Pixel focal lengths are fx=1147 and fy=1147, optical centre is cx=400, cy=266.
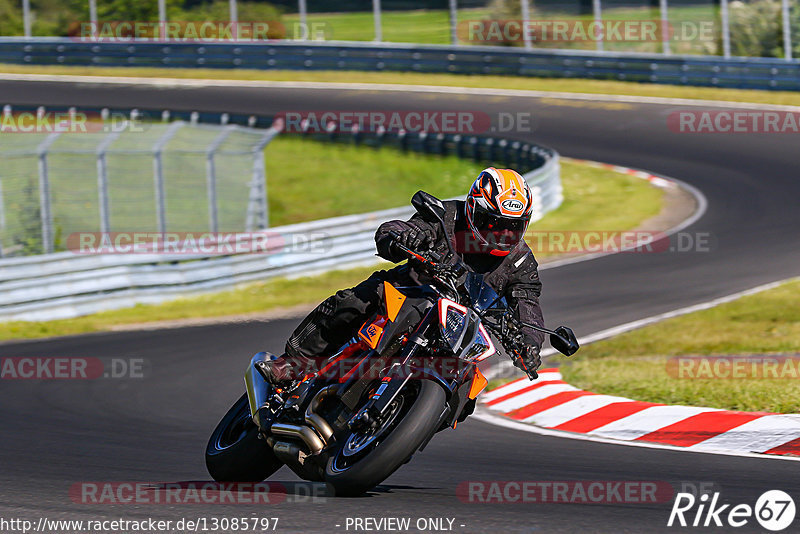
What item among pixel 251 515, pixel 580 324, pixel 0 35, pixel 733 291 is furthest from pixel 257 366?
pixel 0 35

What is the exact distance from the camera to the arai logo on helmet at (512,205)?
6.37 m

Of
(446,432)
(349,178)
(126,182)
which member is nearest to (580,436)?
(446,432)

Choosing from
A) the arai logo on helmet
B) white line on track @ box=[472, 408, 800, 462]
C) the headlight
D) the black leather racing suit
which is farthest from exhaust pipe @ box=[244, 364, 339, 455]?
white line on track @ box=[472, 408, 800, 462]

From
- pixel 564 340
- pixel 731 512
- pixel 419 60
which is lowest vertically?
pixel 731 512

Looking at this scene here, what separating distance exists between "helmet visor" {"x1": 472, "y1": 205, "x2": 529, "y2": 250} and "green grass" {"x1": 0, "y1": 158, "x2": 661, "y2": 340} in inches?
381

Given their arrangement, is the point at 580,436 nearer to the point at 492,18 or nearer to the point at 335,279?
the point at 335,279

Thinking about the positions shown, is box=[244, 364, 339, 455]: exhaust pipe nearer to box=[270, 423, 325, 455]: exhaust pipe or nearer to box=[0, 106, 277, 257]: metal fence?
box=[270, 423, 325, 455]: exhaust pipe

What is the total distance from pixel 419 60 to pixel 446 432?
3082 centimetres

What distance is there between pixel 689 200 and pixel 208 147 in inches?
384

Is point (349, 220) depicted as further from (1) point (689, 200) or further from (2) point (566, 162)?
(2) point (566, 162)

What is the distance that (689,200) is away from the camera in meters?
22.9

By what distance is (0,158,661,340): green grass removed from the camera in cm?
1549

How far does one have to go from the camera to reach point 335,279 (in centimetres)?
1778

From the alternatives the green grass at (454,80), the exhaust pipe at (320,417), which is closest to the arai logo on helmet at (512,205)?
the exhaust pipe at (320,417)
